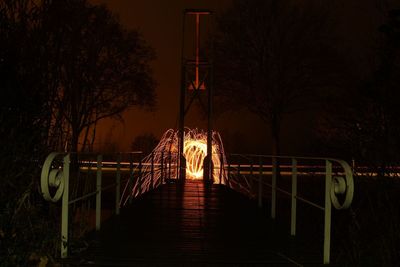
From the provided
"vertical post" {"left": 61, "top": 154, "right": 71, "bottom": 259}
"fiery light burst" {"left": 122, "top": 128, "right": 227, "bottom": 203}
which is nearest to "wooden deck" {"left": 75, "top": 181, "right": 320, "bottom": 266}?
"vertical post" {"left": 61, "top": 154, "right": 71, "bottom": 259}

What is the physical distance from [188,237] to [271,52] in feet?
85.4

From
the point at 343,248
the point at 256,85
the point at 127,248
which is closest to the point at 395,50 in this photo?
the point at 343,248

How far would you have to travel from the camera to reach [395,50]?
10508 mm

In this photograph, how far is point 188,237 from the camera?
8.89 m

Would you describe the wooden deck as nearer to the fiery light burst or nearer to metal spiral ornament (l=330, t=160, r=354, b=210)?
metal spiral ornament (l=330, t=160, r=354, b=210)

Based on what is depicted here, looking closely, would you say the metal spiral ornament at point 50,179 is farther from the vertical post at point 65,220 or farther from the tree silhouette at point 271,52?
the tree silhouette at point 271,52

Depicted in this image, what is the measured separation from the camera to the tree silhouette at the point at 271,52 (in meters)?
33.8

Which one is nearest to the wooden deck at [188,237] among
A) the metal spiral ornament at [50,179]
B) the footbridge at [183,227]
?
the footbridge at [183,227]

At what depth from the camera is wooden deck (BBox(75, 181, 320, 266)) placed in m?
7.15

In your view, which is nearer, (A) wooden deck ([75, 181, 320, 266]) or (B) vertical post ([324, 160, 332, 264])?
(B) vertical post ([324, 160, 332, 264])

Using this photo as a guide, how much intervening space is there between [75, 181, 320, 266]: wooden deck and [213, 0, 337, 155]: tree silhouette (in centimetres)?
2044

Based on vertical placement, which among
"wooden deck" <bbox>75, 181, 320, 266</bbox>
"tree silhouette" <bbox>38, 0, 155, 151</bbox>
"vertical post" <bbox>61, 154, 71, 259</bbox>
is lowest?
"wooden deck" <bbox>75, 181, 320, 266</bbox>

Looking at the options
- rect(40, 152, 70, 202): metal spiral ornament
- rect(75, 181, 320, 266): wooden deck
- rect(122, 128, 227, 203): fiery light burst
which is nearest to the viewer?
rect(40, 152, 70, 202): metal spiral ornament

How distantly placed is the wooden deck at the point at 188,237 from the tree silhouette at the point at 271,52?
67.0 ft
